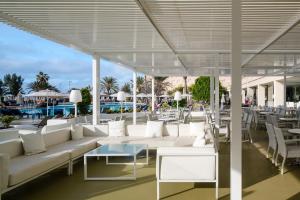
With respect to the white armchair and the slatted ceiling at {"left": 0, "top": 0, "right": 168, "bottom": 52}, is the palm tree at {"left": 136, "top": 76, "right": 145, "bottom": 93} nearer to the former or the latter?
the slatted ceiling at {"left": 0, "top": 0, "right": 168, "bottom": 52}

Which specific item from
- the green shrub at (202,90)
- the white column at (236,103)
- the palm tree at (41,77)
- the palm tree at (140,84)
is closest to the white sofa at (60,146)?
the white column at (236,103)

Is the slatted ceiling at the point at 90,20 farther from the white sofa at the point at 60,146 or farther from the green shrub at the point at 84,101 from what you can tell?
the green shrub at the point at 84,101

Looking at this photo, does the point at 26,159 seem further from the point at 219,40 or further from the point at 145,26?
the point at 219,40

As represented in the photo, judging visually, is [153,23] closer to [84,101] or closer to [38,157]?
[38,157]

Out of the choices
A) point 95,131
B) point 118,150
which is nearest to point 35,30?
point 95,131

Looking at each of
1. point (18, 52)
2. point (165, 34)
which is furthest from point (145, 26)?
point (18, 52)

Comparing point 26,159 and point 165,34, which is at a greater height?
point 165,34

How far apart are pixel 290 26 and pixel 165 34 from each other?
9.44 feet

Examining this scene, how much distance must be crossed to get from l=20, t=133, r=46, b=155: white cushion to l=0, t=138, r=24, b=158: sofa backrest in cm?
10

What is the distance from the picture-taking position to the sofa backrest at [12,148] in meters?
5.78

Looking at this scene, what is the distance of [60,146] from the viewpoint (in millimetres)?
7324

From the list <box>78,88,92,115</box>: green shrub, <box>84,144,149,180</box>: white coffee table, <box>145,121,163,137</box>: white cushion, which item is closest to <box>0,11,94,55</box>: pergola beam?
<box>84,144,149,180</box>: white coffee table

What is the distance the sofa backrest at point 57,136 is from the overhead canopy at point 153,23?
230 centimetres

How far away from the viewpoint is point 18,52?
8469cm
